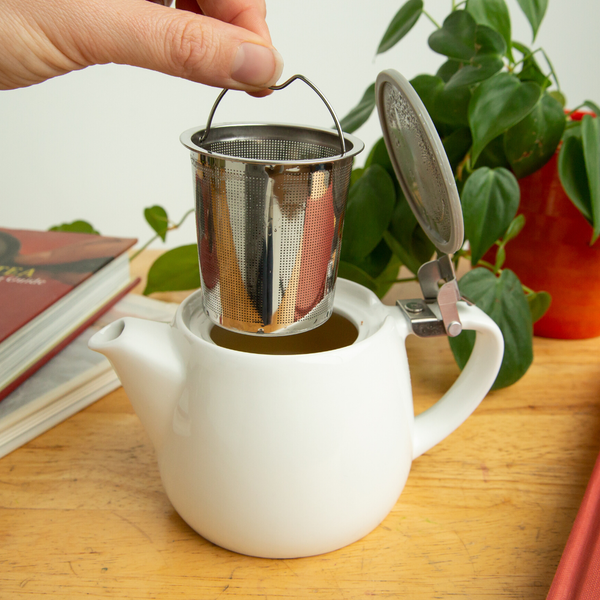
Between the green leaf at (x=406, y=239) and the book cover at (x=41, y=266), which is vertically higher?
the green leaf at (x=406, y=239)

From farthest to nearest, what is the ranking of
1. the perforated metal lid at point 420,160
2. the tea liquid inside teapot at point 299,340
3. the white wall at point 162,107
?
1. the white wall at point 162,107
2. the tea liquid inside teapot at point 299,340
3. the perforated metal lid at point 420,160

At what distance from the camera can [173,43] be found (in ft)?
1.15

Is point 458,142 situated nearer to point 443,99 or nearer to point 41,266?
point 443,99

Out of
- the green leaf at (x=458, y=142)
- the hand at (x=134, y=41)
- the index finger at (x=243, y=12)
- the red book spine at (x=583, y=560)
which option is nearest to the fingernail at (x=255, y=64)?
the hand at (x=134, y=41)

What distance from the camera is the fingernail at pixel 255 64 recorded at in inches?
14.1

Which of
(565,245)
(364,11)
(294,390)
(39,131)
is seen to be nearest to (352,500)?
(294,390)

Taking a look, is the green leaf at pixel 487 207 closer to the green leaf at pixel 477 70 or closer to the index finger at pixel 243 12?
the green leaf at pixel 477 70

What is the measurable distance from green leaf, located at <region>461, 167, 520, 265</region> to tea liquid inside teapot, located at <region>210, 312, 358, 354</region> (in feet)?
0.45

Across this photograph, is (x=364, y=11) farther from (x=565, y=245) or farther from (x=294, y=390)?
(x=294, y=390)

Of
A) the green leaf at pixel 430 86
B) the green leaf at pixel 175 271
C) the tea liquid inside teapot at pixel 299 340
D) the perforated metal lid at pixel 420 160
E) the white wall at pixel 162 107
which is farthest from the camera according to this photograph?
the white wall at pixel 162 107

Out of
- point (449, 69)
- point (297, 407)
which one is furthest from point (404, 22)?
point (297, 407)

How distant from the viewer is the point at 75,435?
0.50 m

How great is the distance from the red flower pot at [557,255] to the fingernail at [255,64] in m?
0.33

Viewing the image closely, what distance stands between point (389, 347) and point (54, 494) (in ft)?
0.87
